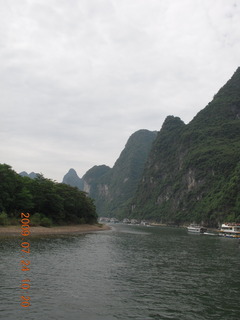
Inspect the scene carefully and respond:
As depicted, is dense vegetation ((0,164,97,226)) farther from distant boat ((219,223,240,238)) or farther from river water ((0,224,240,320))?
distant boat ((219,223,240,238))

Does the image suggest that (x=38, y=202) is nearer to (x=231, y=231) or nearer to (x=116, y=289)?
(x=116, y=289)

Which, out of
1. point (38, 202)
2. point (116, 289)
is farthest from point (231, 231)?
point (116, 289)

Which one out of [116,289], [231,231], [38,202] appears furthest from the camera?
[231,231]

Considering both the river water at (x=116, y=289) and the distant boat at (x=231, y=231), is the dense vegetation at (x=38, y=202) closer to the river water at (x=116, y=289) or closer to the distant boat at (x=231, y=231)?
the river water at (x=116, y=289)

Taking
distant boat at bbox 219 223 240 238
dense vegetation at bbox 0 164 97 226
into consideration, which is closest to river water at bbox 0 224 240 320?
dense vegetation at bbox 0 164 97 226

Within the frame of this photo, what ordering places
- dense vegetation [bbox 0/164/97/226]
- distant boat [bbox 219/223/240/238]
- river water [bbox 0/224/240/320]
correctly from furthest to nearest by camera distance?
distant boat [bbox 219/223/240/238], dense vegetation [bbox 0/164/97/226], river water [bbox 0/224/240/320]

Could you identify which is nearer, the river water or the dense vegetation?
the river water

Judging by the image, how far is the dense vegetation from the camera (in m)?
67.2

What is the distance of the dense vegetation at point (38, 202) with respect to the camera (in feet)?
221

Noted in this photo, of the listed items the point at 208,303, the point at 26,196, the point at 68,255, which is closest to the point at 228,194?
the point at 26,196

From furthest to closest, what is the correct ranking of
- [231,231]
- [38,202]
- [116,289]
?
[231,231]
[38,202]
[116,289]

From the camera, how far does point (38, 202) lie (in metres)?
80.9

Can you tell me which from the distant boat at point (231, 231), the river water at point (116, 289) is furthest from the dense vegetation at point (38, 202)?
the distant boat at point (231, 231)

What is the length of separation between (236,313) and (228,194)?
15017cm
